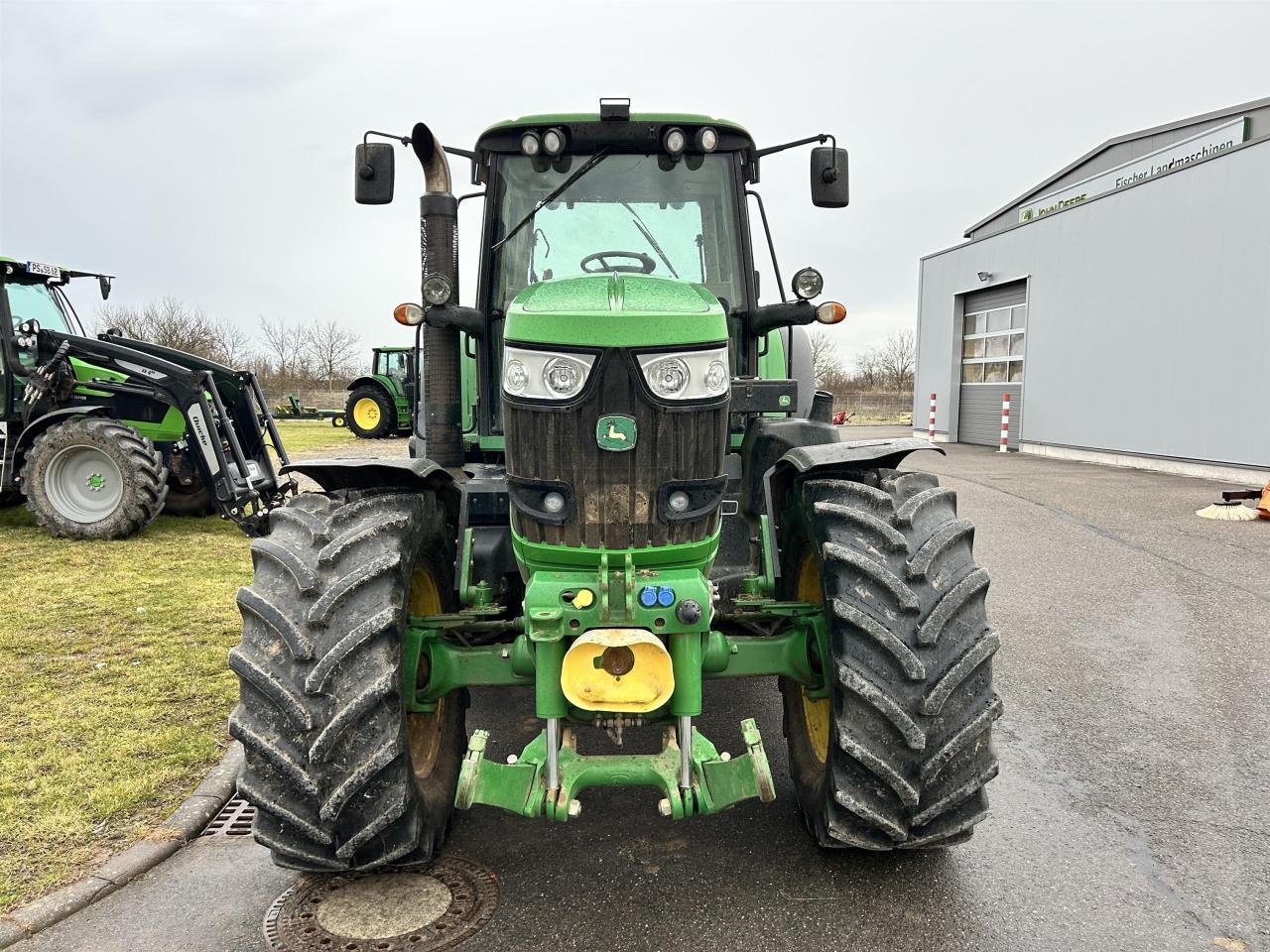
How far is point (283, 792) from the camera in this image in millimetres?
2711

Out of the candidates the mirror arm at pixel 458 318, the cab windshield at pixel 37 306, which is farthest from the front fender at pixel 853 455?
the cab windshield at pixel 37 306

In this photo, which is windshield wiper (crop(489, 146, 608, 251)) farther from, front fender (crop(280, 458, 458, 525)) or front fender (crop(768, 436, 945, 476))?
front fender (crop(768, 436, 945, 476))

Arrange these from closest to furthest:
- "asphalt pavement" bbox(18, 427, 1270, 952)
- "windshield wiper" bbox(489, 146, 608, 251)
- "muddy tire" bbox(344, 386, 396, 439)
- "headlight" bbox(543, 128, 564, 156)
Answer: "asphalt pavement" bbox(18, 427, 1270, 952), "headlight" bbox(543, 128, 564, 156), "windshield wiper" bbox(489, 146, 608, 251), "muddy tire" bbox(344, 386, 396, 439)

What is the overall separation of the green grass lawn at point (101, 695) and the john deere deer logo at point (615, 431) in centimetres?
225

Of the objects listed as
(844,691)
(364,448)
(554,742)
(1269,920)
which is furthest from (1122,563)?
(364,448)

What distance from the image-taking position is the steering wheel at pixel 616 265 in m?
4.27

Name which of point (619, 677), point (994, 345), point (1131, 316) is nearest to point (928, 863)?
point (619, 677)

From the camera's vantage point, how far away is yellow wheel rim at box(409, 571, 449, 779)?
3.31m

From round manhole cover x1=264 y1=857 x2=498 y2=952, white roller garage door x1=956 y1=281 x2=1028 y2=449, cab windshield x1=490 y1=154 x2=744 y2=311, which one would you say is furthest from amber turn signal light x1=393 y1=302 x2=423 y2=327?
white roller garage door x1=956 y1=281 x2=1028 y2=449

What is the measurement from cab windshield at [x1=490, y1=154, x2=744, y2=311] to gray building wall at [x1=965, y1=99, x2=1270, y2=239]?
20.6m

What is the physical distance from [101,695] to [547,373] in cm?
338

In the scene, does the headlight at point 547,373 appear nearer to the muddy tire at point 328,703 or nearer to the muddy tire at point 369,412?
the muddy tire at point 328,703

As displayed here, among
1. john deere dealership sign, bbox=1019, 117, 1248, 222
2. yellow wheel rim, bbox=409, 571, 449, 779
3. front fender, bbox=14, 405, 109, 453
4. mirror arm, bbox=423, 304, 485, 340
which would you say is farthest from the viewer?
john deere dealership sign, bbox=1019, 117, 1248, 222

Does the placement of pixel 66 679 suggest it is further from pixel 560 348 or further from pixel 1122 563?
pixel 1122 563
